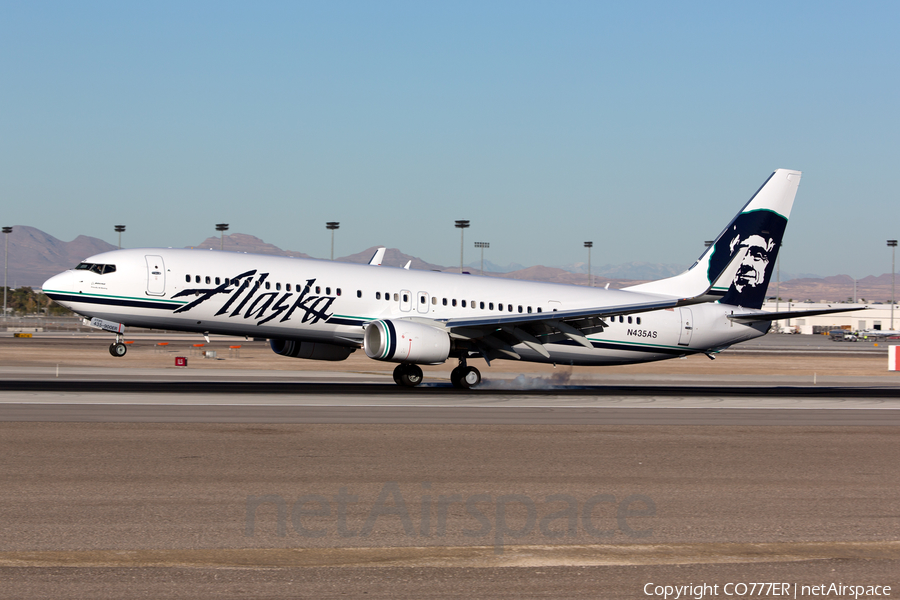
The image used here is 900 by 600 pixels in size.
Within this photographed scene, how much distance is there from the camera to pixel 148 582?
798 centimetres

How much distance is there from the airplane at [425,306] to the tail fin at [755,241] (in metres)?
0.05

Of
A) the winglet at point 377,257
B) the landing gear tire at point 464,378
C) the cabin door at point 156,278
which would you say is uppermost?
the winglet at point 377,257

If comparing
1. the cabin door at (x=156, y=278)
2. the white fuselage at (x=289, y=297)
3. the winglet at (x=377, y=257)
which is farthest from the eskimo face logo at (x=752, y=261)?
the cabin door at (x=156, y=278)

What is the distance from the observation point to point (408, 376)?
110 ft

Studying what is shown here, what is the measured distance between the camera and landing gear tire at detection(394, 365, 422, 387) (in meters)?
33.6

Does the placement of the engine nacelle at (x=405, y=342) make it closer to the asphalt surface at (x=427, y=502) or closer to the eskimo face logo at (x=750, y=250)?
the asphalt surface at (x=427, y=502)

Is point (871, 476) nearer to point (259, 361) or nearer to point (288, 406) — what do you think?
point (288, 406)

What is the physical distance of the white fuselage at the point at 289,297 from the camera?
101 feet

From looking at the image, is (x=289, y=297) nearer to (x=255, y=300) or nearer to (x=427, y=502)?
(x=255, y=300)

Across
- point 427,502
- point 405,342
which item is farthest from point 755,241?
point 427,502

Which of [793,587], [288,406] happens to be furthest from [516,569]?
[288,406]

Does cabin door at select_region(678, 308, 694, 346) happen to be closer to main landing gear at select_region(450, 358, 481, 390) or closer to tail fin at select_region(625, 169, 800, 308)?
tail fin at select_region(625, 169, 800, 308)

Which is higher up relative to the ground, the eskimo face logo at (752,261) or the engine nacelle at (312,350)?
the eskimo face logo at (752,261)

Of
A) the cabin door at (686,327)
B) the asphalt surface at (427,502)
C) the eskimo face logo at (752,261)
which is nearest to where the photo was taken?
the asphalt surface at (427,502)
